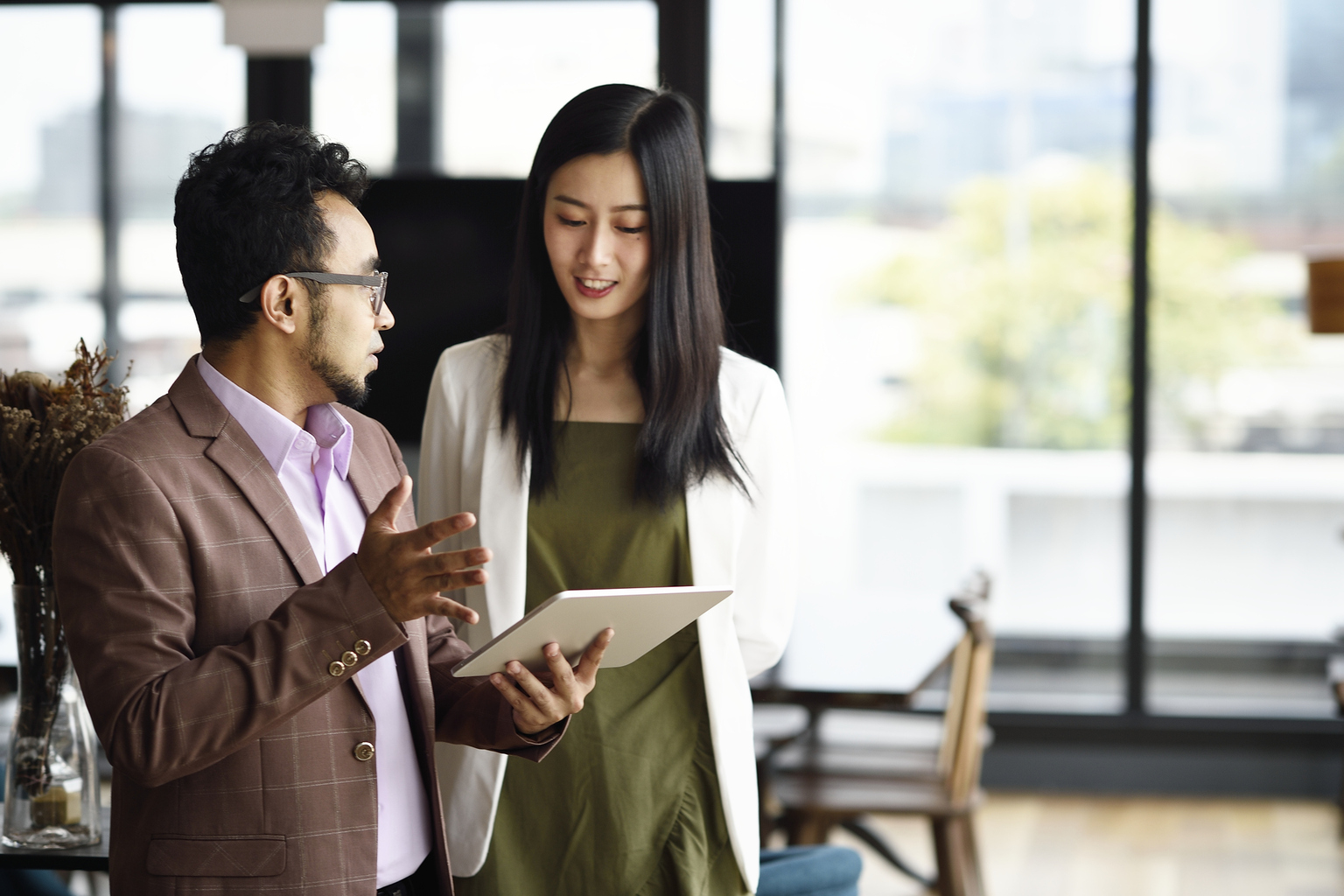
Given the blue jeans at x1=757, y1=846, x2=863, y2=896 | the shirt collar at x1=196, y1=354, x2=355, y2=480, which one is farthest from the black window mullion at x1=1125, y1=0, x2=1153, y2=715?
the shirt collar at x1=196, y1=354, x2=355, y2=480

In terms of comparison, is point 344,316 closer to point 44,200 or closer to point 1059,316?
point 1059,316

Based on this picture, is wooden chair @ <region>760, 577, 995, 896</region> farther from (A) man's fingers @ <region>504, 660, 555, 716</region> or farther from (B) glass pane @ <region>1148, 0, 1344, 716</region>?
(A) man's fingers @ <region>504, 660, 555, 716</region>

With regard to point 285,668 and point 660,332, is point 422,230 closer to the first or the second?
point 660,332

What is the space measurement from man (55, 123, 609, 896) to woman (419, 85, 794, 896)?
1.29 ft

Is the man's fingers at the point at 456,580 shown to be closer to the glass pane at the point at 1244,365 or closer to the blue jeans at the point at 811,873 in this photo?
Result: the blue jeans at the point at 811,873

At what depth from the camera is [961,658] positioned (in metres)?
3.19

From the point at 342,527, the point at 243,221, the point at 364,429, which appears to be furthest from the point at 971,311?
the point at 243,221

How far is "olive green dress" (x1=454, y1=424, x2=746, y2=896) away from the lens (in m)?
1.83

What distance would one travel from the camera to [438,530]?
1142 mm

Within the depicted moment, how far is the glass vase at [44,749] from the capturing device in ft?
5.45

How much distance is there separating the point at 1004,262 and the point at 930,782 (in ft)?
6.91

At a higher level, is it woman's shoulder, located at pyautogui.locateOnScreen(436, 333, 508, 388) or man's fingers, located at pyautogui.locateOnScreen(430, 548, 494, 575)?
woman's shoulder, located at pyautogui.locateOnScreen(436, 333, 508, 388)

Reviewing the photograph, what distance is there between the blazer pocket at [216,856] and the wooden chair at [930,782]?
196 centimetres

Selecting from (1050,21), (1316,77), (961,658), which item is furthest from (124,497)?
(1316,77)
